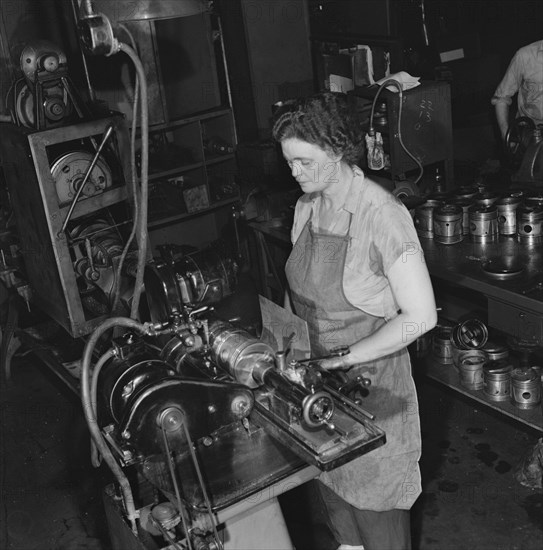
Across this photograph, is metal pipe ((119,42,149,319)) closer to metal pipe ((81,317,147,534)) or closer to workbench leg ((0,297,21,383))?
metal pipe ((81,317,147,534))

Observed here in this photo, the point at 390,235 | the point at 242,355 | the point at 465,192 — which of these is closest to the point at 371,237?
the point at 390,235

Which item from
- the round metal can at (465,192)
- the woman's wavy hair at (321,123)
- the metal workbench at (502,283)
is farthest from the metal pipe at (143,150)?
the round metal can at (465,192)

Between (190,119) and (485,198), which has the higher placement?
(190,119)

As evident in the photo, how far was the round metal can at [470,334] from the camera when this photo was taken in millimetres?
2857

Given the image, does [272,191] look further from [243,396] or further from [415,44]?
[243,396]

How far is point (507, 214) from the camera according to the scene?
2.79m

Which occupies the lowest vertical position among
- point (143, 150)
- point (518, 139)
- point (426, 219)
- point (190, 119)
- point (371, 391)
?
point (371, 391)

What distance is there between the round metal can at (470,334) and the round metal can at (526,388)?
0.73ft

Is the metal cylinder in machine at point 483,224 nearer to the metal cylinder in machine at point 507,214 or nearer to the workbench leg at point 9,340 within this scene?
the metal cylinder in machine at point 507,214

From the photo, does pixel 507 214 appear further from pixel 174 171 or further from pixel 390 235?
pixel 174 171

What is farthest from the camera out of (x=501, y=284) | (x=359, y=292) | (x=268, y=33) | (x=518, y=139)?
(x=268, y=33)

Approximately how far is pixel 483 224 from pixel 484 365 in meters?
0.50

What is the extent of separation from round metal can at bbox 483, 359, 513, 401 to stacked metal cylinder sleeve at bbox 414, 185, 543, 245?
1.46 feet

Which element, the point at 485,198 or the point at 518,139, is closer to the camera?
the point at 485,198
